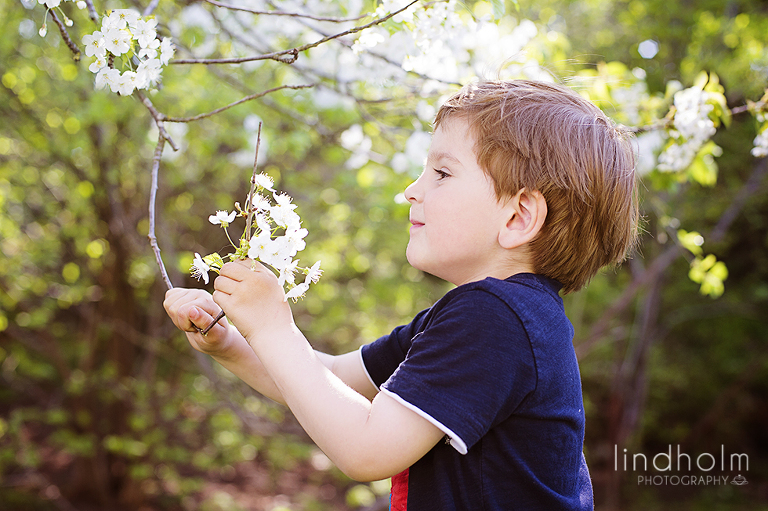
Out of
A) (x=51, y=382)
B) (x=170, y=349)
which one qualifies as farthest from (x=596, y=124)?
(x=51, y=382)

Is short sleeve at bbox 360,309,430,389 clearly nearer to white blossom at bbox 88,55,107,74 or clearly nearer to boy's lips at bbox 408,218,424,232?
boy's lips at bbox 408,218,424,232

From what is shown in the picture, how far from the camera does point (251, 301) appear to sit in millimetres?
A: 1100

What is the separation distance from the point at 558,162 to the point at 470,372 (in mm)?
494

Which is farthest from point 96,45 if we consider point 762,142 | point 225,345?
point 762,142

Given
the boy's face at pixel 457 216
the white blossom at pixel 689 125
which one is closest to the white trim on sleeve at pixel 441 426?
the boy's face at pixel 457 216

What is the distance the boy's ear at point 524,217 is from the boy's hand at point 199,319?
0.65 metres

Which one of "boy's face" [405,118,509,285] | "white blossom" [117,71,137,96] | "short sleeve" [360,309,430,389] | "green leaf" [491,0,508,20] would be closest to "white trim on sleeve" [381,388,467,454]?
"boy's face" [405,118,509,285]

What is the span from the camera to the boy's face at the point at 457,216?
119 centimetres

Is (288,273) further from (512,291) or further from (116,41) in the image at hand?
(116,41)

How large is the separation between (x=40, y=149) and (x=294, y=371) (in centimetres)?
397

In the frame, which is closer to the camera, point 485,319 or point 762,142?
point 485,319

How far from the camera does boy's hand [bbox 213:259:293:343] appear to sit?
3.59 ft

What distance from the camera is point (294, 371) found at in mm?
1057

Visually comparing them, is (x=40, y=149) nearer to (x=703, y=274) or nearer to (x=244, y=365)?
(x=244, y=365)
